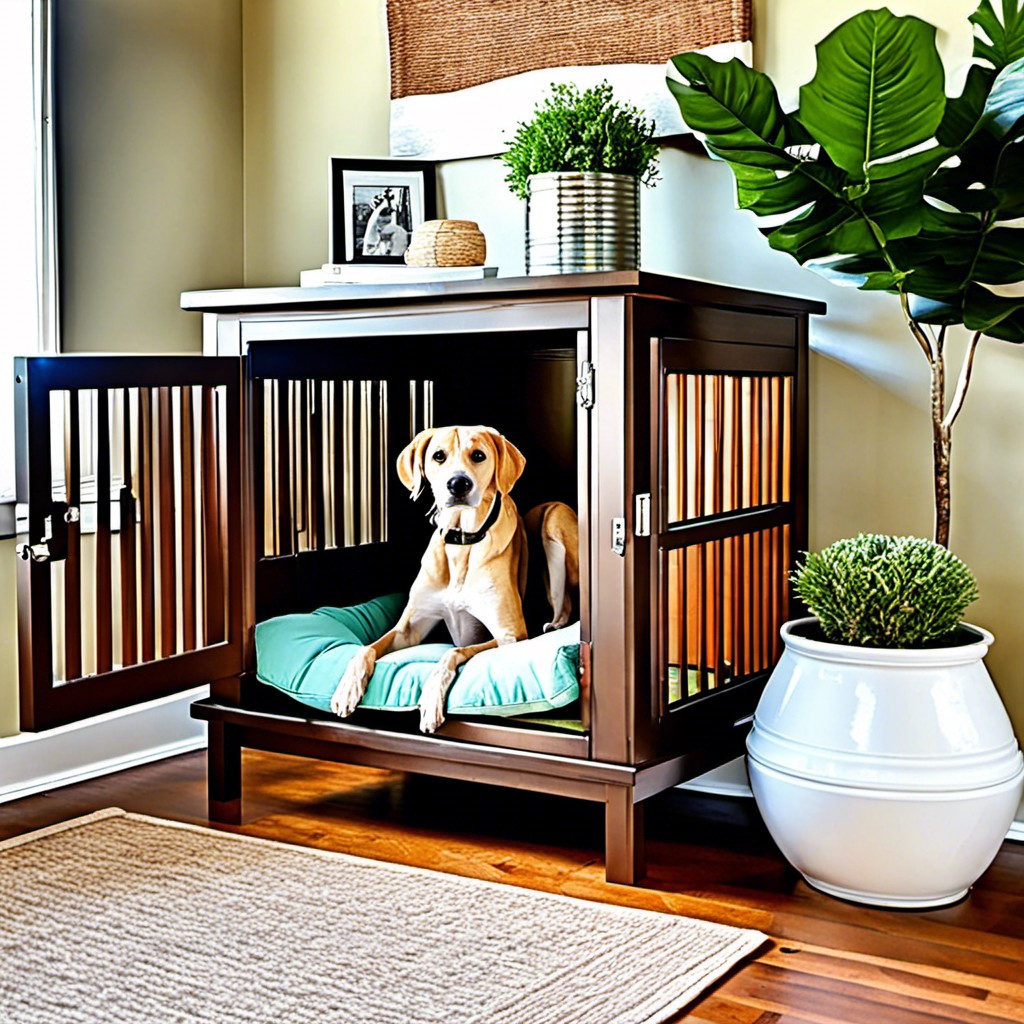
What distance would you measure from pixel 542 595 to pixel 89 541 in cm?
104

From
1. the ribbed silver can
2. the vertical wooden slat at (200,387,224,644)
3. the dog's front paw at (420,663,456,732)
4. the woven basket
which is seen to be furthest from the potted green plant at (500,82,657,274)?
the dog's front paw at (420,663,456,732)

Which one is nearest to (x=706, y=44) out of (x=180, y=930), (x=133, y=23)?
(x=133, y=23)

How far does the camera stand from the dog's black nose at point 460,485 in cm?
262

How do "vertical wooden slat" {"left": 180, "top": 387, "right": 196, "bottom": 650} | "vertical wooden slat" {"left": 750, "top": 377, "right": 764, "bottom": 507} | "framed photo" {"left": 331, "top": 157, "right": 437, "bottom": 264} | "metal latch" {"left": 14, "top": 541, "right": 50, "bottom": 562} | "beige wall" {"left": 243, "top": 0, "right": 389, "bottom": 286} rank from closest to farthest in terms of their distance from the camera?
"metal latch" {"left": 14, "top": 541, "right": 50, "bottom": 562} → "vertical wooden slat" {"left": 180, "top": 387, "right": 196, "bottom": 650} → "vertical wooden slat" {"left": 750, "top": 377, "right": 764, "bottom": 507} → "framed photo" {"left": 331, "top": 157, "right": 437, "bottom": 264} → "beige wall" {"left": 243, "top": 0, "right": 389, "bottom": 286}

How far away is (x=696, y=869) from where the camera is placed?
243 centimetres

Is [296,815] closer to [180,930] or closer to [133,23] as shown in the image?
[180,930]

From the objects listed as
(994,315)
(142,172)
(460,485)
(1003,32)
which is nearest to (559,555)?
(460,485)

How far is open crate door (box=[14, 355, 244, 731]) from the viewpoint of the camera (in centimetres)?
220

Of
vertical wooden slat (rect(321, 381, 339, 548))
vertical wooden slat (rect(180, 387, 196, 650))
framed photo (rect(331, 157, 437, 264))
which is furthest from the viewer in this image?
framed photo (rect(331, 157, 437, 264))

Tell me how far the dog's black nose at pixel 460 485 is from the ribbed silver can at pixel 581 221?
42 centimetres

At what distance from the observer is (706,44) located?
281cm

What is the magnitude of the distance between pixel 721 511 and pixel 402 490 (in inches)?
34.8

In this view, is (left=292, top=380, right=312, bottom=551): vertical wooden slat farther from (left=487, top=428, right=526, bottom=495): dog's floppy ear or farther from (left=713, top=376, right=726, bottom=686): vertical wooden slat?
(left=713, top=376, right=726, bottom=686): vertical wooden slat

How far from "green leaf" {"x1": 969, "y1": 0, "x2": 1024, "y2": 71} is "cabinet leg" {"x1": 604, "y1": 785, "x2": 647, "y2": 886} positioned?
1.38 m
